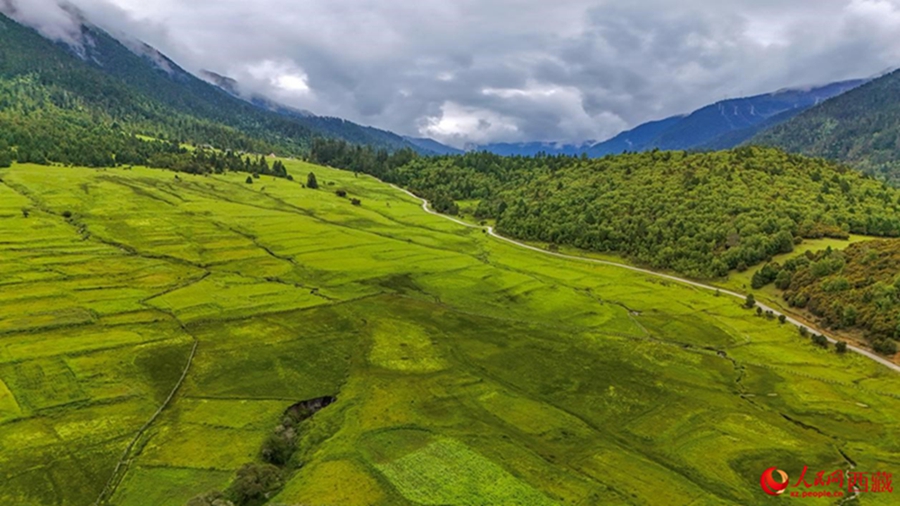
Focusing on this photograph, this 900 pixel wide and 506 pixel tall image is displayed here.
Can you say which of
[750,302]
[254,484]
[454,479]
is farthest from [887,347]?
[254,484]

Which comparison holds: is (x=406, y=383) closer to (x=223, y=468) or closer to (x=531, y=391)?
(x=531, y=391)

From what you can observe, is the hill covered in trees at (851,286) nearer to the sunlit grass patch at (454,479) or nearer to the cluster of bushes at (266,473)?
the sunlit grass patch at (454,479)

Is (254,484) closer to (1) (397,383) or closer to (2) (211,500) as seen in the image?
(2) (211,500)

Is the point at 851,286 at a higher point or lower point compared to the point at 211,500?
higher

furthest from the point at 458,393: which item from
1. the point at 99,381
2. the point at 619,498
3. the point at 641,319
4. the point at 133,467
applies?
the point at 641,319

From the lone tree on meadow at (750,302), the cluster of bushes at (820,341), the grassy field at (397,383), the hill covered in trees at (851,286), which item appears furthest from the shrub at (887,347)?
the lone tree on meadow at (750,302)

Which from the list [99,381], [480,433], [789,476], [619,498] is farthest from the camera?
[99,381]
